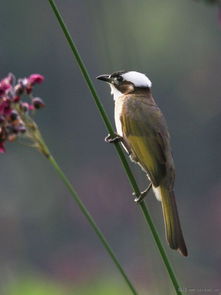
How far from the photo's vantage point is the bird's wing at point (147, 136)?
14.6 feet

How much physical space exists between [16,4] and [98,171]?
9963 mm

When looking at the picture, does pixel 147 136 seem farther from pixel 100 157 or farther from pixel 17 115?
pixel 100 157

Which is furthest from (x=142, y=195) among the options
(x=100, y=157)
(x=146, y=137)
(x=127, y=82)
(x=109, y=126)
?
(x=100, y=157)

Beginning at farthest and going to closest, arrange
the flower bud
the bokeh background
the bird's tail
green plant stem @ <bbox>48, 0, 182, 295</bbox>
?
the bokeh background < the bird's tail < the flower bud < green plant stem @ <bbox>48, 0, 182, 295</bbox>

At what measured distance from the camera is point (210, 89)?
13805 mm

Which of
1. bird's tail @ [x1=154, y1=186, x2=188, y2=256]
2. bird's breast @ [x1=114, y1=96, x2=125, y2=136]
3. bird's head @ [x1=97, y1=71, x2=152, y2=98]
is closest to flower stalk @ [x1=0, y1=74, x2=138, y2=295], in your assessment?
bird's tail @ [x1=154, y1=186, x2=188, y2=256]

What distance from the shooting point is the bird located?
432cm

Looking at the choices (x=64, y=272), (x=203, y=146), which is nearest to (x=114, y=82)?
(x=64, y=272)

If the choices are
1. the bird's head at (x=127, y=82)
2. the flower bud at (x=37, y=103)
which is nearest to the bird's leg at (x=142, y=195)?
the flower bud at (x=37, y=103)

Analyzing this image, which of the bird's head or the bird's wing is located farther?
the bird's head

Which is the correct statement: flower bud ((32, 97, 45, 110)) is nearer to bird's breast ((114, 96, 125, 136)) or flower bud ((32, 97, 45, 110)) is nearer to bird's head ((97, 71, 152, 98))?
bird's breast ((114, 96, 125, 136))

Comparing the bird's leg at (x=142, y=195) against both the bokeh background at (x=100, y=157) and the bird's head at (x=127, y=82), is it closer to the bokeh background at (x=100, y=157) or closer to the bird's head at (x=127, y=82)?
the bokeh background at (x=100, y=157)

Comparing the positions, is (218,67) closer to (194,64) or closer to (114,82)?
(194,64)

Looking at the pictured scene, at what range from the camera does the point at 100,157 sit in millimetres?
15227
